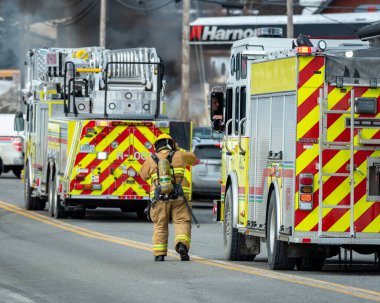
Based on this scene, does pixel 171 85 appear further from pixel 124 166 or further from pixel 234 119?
pixel 234 119

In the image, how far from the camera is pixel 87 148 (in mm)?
24781

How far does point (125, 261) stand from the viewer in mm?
16875

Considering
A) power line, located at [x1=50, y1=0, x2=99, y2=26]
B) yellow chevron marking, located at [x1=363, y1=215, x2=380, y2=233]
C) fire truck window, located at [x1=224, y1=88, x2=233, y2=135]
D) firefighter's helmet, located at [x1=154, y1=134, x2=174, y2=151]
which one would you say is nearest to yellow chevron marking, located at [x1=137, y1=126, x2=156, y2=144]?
fire truck window, located at [x1=224, y1=88, x2=233, y2=135]

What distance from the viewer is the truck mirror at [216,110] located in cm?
1833

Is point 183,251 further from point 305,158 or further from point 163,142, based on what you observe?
point 305,158

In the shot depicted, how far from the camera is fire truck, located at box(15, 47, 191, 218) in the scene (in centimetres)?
2484

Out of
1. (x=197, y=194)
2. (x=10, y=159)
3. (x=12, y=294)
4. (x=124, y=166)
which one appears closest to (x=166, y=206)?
(x=12, y=294)

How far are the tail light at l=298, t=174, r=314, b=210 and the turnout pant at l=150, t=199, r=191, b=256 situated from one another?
2468 millimetres

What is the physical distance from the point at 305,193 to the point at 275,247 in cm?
88

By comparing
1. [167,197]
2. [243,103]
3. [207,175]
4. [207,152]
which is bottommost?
[167,197]

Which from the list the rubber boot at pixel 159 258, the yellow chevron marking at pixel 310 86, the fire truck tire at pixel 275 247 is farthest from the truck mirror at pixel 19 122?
the yellow chevron marking at pixel 310 86

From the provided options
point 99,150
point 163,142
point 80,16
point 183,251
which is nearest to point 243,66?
point 163,142

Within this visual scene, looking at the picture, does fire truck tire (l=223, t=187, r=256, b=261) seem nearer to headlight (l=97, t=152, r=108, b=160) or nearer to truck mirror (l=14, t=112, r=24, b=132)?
headlight (l=97, t=152, r=108, b=160)

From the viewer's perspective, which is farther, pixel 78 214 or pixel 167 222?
pixel 78 214
